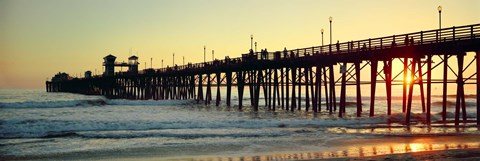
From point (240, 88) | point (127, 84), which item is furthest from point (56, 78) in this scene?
point (240, 88)

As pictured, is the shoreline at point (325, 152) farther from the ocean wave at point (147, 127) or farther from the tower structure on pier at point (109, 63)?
the tower structure on pier at point (109, 63)

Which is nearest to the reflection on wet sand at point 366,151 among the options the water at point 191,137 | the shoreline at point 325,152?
the shoreline at point 325,152

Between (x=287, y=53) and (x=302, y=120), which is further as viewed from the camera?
(x=287, y=53)

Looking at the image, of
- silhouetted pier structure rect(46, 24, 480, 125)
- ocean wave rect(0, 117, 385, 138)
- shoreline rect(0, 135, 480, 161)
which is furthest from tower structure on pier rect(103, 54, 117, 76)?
shoreline rect(0, 135, 480, 161)

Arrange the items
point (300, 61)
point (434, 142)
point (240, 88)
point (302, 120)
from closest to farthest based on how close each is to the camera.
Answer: point (434, 142)
point (302, 120)
point (300, 61)
point (240, 88)

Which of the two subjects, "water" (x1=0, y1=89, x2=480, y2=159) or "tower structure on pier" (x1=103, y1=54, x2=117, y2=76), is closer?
"water" (x1=0, y1=89, x2=480, y2=159)

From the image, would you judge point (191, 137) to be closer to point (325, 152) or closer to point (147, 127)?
point (147, 127)

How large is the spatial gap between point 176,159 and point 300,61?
2204 centimetres

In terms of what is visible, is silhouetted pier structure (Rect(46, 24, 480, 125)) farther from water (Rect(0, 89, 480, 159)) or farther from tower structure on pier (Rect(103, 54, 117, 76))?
tower structure on pier (Rect(103, 54, 117, 76))

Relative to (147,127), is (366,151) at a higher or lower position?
higher

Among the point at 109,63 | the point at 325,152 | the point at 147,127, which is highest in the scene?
the point at 109,63

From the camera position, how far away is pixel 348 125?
27141 millimetres

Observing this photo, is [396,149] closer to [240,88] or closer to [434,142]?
[434,142]

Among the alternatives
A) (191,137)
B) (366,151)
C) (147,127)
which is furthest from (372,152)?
(147,127)
